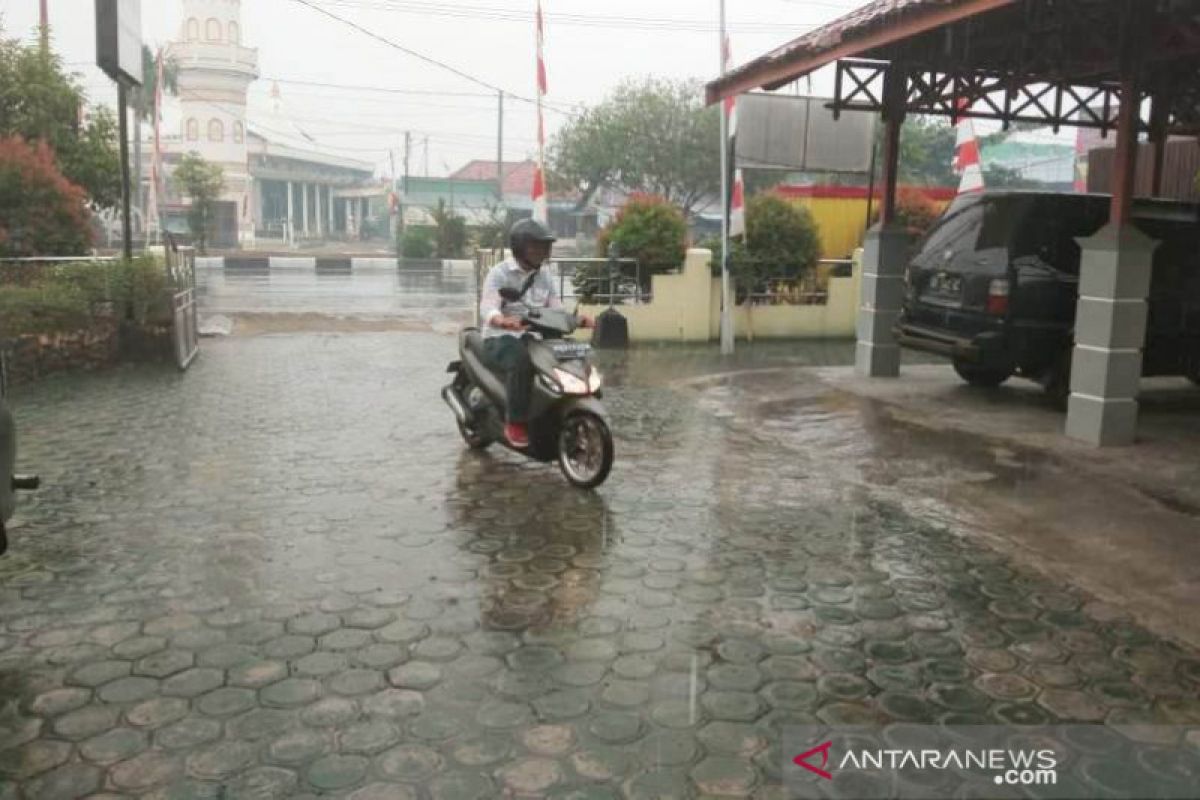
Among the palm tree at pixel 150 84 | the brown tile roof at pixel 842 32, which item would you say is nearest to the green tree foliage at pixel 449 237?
the palm tree at pixel 150 84

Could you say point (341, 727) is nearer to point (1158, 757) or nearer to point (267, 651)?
point (267, 651)

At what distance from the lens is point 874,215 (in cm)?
1558

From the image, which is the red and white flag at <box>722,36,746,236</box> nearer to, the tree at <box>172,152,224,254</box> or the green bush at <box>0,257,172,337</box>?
the green bush at <box>0,257,172,337</box>

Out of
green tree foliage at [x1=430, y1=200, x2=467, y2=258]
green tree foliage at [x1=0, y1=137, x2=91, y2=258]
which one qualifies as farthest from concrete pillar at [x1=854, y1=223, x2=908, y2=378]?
green tree foliage at [x1=430, y1=200, x2=467, y2=258]

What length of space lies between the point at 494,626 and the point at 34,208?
1116 cm

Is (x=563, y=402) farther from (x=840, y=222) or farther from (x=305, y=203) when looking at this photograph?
(x=305, y=203)

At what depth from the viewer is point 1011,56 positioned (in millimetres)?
10688

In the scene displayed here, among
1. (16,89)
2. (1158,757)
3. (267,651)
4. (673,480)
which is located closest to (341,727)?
(267,651)

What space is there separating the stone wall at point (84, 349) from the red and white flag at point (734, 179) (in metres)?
7.12

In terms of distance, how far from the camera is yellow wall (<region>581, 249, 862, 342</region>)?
1429cm

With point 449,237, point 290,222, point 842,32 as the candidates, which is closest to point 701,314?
point 842,32

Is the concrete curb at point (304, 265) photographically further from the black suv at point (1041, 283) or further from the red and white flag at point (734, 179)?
the black suv at point (1041, 283)

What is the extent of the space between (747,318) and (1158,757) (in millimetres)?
11729

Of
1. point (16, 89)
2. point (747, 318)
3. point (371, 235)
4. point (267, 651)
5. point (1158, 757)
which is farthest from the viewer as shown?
point (371, 235)
